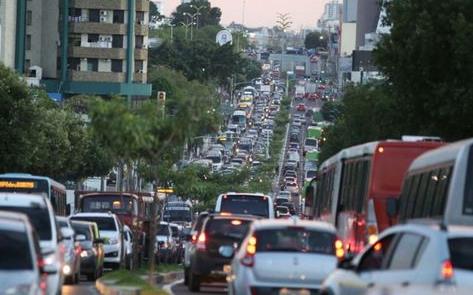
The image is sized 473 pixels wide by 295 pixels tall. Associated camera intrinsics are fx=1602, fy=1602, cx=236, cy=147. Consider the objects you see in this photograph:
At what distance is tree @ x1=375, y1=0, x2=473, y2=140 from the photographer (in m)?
40.6

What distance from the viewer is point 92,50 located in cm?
12056

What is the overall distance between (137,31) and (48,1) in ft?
50.0

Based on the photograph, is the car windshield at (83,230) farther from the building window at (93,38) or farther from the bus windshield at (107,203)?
the building window at (93,38)

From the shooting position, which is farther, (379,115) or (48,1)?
(48,1)

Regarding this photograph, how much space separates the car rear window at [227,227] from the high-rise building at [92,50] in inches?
3253

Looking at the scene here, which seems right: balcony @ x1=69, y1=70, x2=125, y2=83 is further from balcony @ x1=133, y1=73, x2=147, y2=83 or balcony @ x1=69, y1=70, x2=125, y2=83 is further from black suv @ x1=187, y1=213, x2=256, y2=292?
black suv @ x1=187, y1=213, x2=256, y2=292

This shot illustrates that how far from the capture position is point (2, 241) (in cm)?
1834

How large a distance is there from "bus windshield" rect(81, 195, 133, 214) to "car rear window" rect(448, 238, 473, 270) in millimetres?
37505

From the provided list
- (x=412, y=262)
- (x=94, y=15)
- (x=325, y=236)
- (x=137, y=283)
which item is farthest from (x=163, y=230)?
(x=94, y=15)

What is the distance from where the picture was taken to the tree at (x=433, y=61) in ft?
133

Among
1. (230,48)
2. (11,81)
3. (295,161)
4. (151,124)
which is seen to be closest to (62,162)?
(11,81)

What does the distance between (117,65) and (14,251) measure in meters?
104

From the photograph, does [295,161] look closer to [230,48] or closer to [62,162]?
[230,48]

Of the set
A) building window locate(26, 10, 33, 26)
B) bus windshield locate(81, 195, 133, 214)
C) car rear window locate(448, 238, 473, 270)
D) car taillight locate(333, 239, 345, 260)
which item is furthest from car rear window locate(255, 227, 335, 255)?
building window locate(26, 10, 33, 26)
